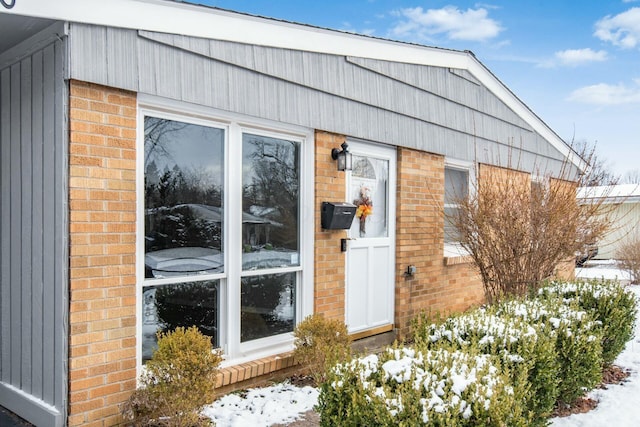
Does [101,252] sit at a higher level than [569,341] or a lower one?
higher

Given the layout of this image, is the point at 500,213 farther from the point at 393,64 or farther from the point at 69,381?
the point at 69,381

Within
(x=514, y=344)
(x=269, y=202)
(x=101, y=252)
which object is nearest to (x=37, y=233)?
(x=101, y=252)

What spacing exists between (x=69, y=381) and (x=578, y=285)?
4982mm

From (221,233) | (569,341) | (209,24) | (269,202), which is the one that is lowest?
(569,341)

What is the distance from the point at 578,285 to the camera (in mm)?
5453

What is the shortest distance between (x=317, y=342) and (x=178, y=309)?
127 centimetres

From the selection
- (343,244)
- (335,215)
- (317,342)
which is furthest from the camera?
(343,244)

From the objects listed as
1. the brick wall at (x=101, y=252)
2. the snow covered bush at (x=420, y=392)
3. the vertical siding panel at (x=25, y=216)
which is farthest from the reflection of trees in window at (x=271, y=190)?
the snow covered bush at (x=420, y=392)

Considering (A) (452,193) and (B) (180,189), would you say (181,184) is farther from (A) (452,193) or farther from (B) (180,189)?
(A) (452,193)

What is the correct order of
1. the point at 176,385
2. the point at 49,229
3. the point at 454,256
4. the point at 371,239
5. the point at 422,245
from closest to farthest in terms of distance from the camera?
the point at 176,385 → the point at 49,229 → the point at 371,239 → the point at 422,245 → the point at 454,256

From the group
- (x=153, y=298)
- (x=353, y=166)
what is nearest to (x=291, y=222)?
(x=353, y=166)

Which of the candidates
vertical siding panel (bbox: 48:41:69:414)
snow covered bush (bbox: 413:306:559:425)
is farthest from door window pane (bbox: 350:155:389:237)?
vertical siding panel (bbox: 48:41:69:414)

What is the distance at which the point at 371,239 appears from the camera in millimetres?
5992

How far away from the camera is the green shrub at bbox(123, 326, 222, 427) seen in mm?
3350
